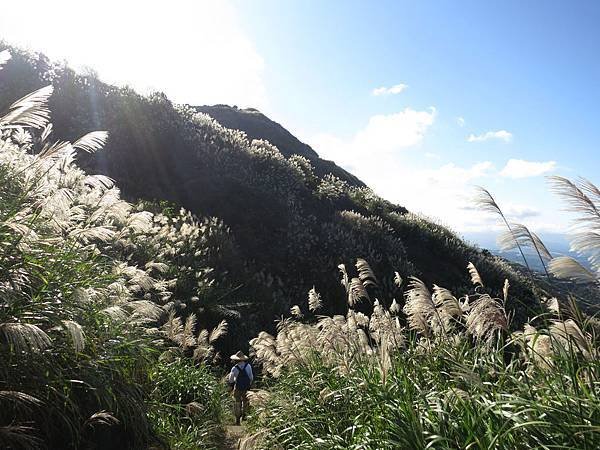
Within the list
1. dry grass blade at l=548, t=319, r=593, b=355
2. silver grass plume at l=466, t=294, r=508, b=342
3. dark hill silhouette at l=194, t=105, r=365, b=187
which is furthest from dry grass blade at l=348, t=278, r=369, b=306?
dark hill silhouette at l=194, t=105, r=365, b=187

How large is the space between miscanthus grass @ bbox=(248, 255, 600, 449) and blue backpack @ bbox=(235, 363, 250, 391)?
2.73 m

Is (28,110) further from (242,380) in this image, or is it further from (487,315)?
(242,380)

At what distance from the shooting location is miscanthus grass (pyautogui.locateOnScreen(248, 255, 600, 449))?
2.90 metres

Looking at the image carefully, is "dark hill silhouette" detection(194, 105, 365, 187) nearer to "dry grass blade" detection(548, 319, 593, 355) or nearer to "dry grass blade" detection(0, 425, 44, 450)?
"dry grass blade" detection(548, 319, 593, 355)

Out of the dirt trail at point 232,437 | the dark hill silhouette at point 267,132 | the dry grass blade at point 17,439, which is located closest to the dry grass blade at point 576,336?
the dry grass blade at point 17,439

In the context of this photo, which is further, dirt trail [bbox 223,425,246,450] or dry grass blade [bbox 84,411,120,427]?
dirt trail [bbox 223,425,246,450]

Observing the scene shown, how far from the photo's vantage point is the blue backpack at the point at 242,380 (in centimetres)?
871

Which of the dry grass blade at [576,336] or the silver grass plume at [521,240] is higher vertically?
the silver grass plume at [521,240]

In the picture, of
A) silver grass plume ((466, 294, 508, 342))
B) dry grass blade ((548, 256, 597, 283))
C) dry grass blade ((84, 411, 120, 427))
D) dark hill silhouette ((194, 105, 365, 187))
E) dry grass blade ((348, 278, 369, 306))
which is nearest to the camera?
dry grass blade ((548, 256, 597, 283))

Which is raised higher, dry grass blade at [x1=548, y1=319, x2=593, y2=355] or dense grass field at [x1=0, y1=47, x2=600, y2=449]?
dry grass blade at [x1=548, y1=319, x2=593, y2=355]

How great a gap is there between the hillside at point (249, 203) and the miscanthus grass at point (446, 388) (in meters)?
6.44

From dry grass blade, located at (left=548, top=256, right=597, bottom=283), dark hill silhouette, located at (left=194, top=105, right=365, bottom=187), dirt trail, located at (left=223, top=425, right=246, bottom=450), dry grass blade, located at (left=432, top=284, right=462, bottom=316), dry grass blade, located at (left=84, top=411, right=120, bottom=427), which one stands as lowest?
dirt trail, located at (left=223, top=425, right=246, bottom=450)

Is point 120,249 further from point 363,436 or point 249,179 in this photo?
point 249,179

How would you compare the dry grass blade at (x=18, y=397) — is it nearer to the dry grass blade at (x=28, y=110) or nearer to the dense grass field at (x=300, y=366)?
the dense grass field at (x=300, y=366)
